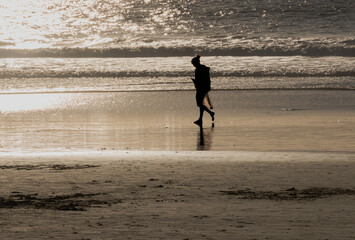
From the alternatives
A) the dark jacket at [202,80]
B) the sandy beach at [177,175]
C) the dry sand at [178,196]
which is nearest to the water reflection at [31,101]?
the sandy beach at [177,175]

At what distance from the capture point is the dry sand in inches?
203

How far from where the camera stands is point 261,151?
9.67 m

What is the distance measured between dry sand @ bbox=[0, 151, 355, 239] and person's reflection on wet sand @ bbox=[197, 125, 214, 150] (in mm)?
1170

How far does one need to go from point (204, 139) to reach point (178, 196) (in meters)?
4.84

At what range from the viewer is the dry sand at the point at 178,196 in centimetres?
517

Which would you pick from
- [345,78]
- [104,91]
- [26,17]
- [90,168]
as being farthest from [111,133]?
[26,17]

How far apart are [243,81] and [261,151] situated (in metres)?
14.4

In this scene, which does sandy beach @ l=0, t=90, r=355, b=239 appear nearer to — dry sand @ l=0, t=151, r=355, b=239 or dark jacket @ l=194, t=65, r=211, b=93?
dry sand @ l=0, t=151, r=355, b=239

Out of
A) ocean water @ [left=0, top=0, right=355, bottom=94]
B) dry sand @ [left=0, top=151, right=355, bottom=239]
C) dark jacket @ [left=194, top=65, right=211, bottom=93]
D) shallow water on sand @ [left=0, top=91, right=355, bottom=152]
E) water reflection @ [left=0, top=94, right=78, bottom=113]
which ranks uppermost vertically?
ocean water @ [left=0, top=0, right=355, bottom=94]

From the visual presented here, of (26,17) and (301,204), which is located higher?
(26,17)

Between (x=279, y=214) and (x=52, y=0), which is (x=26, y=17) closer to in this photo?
(x=52, y=0)

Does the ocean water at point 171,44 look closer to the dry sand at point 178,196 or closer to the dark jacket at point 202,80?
the dark jacket at point 202,80

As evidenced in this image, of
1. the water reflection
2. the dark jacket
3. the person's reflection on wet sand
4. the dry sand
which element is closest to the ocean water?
the water reflection

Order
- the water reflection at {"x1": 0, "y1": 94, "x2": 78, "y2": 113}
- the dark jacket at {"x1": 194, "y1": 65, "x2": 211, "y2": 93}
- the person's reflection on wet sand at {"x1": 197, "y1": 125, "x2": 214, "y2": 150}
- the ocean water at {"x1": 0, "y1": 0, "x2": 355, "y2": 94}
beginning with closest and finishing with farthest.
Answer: the person's reflection on wet sand at {"x1": 197, "y1": 125, "x2": 214, "y2": 150} → the dark jacket at {"x1": 194, "y1": 65, "x2": 211, "y2": 93} → the water reflection at {"x1": 0, "y1": 94, "x2": 78, "y2": 113} → the ocean water at {"x1": 0, "y1": 0, "x2": 355, "y2": 94}
